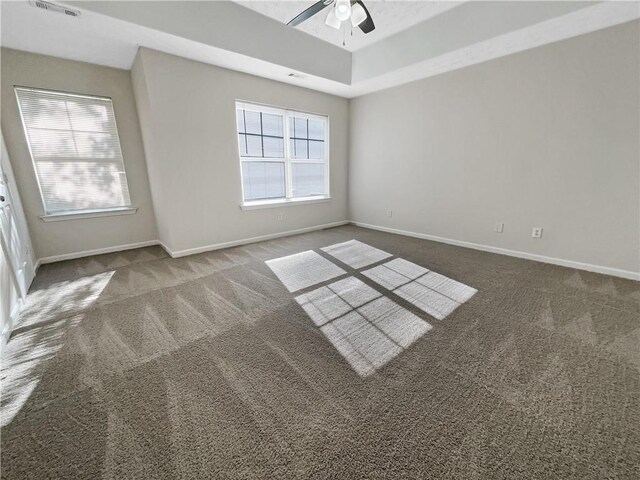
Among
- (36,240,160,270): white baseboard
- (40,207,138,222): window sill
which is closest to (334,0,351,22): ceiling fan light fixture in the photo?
(40,207,138,222): window sill

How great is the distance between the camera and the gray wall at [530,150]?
2.66 meters

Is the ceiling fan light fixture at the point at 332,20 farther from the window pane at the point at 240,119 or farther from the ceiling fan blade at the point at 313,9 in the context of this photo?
the window pane at the point at 240,119

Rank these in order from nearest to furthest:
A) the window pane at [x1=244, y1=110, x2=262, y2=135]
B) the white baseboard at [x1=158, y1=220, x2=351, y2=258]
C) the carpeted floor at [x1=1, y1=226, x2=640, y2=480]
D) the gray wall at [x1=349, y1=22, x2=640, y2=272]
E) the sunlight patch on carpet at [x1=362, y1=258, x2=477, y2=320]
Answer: the carpeted floor at [x1=1, y1=226, x2=640, y2=480] < the sunlight patch on carpet at [x1=362, y1=258, x2=477, y2=320] < the gray wall at [x1=349, y1=22, x2=640, y2=272] < the white baseboard at [x1=158, y1=220, x2=351, y2=258] < the window pane at [x1=244, y1=110, x2=262, y2=135]

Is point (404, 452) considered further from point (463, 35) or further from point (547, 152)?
point (463, 35)

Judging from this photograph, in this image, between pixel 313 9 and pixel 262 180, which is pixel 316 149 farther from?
pixel 313 9

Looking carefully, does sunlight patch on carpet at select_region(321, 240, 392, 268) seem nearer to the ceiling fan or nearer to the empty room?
the empty room

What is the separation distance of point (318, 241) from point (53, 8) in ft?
12.1

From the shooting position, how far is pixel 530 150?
320cm

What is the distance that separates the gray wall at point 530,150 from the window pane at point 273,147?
185cm

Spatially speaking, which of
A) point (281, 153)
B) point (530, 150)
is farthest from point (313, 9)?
point (530, 150)

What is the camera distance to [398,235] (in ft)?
15.3

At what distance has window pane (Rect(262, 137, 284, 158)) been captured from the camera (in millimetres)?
4270

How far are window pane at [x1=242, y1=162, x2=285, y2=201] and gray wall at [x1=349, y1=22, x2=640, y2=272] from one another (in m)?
1.99

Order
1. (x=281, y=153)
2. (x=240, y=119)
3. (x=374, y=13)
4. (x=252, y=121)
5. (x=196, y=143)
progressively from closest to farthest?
1. (x=374, y=13)
2. (x=196, y=143)
3. (x=240, y=119)
4. (x=252, y=121)
5. (x=281, y=153)
